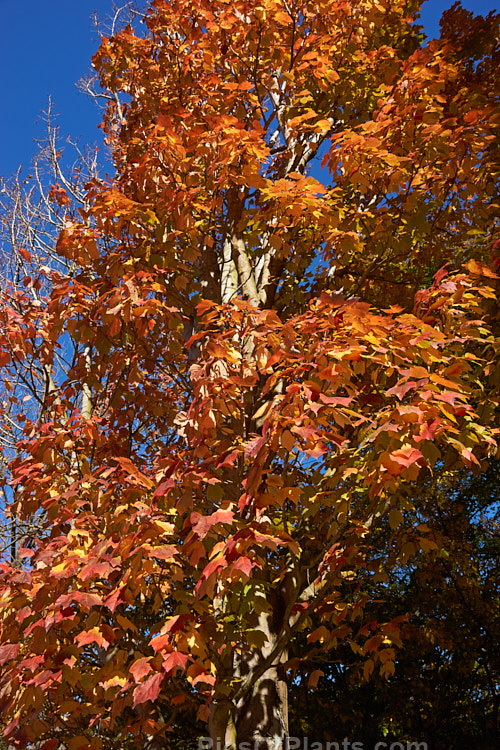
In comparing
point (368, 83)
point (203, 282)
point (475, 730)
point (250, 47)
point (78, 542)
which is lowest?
point (475, 730)

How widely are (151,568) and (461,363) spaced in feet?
6.71

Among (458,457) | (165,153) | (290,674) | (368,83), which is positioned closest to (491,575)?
(290,674)

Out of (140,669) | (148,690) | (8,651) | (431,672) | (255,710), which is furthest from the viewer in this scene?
(431,672)

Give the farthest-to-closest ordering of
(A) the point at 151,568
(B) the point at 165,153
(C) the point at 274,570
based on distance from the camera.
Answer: (C) the point at 274,570 < (B) the point at 165,153 < (A) the point at 151,568

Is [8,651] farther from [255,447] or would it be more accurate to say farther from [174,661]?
[255,447]

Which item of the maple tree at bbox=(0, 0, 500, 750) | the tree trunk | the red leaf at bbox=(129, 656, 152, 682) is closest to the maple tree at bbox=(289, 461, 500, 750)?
the maple tree at bbox=(0, 0, 500, 750)

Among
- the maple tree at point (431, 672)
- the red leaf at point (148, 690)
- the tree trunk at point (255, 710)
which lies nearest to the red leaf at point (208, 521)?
the red leaf at point (148, 690)

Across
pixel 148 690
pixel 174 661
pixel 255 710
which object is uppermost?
pixel 174 661

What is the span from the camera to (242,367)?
3459 mm

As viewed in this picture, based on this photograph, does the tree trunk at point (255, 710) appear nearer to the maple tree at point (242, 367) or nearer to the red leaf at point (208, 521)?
the maple tree at point (242, 367)

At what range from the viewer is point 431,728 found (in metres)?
8.17

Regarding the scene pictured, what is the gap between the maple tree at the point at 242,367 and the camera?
3045 millimetres

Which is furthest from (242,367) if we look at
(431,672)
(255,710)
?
(431,672)

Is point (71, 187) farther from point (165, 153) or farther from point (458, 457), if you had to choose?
point (458, 457)
